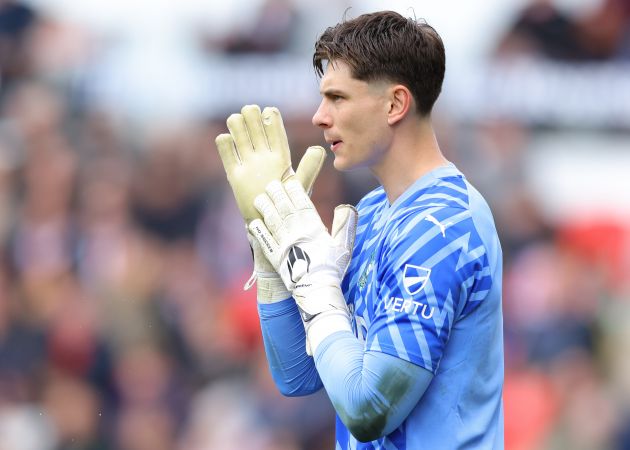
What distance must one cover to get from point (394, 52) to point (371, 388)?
77cm

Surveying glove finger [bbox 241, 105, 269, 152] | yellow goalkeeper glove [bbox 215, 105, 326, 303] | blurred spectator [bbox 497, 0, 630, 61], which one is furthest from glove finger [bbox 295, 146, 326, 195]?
blurred spectator [bbox 497, 0, 630, 61]

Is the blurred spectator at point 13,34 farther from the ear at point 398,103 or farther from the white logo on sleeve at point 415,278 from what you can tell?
the white logo on sleeve at point 415,278

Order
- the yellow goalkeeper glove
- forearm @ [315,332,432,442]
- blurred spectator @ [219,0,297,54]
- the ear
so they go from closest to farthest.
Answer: forearm @ [315,332,432,442], the ear, the yellow goalkeeper glove, blurred spectator @ [219,0,297,54]

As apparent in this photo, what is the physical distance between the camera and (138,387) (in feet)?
22.2

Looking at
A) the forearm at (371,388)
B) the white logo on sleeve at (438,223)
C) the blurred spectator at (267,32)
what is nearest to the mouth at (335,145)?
the white logo on sleeve at (438,223)

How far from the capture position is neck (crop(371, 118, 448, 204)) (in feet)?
8.25

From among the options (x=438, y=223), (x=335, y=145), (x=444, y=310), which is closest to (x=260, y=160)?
(x=335, y=145)

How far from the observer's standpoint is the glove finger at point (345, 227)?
8.32 feet

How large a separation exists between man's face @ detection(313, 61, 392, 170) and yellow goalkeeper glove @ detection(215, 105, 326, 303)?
0.15 meters

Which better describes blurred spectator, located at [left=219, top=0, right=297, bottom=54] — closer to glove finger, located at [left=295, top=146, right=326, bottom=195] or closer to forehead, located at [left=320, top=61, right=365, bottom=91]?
glove finger, located at [left=295, top=146, right=326, bottom=195]

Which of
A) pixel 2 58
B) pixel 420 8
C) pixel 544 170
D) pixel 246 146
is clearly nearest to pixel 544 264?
pixel 544 170

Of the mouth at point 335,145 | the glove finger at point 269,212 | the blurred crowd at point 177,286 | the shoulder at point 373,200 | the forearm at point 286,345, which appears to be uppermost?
the mouth at point 335,145

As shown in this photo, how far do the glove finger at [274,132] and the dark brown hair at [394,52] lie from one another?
23 centimetres

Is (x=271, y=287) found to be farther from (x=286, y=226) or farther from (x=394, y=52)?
(x=394, y=52)
